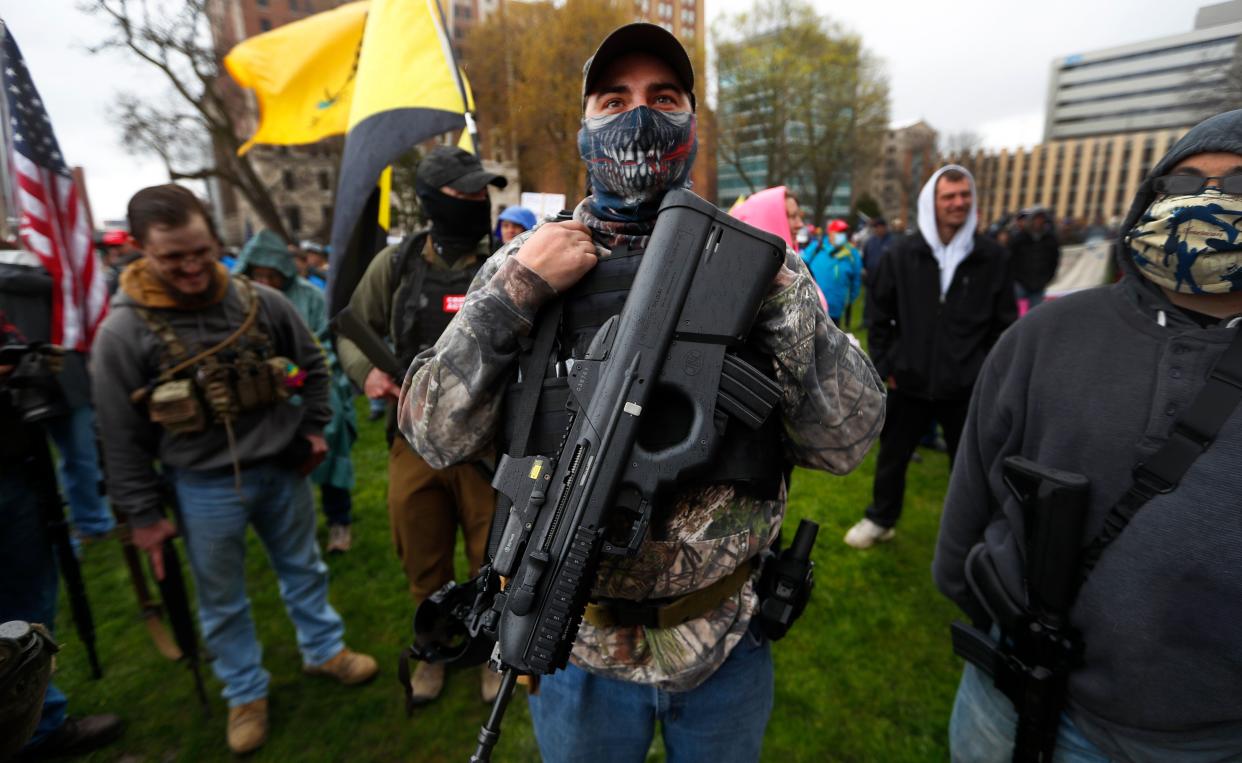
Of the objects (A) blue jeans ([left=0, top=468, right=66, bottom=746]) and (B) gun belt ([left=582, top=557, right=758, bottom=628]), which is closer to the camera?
(B) gun belt ([left=582, top=557, right=758, bottom=628])

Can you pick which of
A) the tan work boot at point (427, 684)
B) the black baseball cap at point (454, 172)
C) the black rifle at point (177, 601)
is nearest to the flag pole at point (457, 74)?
the black baseball cap at point (454, 172)

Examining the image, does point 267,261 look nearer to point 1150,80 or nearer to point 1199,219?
point 1199,219

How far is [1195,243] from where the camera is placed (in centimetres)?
123

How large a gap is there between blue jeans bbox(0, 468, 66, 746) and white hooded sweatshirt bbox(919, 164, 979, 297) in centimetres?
501

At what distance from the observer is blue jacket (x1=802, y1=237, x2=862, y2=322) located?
7523mm

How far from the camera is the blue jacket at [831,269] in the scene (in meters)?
7.52

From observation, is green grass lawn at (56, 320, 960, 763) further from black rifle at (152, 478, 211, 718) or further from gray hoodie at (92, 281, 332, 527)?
gray hoodie at (92, 281, 332, 527)

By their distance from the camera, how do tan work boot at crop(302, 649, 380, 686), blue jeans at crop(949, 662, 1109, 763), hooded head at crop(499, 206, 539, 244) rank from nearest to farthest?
blue jeans at crop(949, 662, 1109, 763) → tan work boot at crop(302, 649, 380, 686) → hooded head at crop(499, 206, 539, 244)

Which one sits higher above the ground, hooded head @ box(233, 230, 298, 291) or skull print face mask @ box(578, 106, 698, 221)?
skull print face mask @ box(578, 106, 698, 221)

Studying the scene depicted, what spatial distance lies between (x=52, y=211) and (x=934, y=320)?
523 centimetres

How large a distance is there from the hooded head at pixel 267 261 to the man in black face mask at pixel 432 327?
2.09 metres

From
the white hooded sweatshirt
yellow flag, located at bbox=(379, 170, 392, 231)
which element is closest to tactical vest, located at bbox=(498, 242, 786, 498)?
yellow flag, located at bbox=(379, 170, 392, 231)

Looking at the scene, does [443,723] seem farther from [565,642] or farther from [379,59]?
[379,59]

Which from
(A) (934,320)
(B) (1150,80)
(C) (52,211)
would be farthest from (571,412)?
(B) (1150,80)
